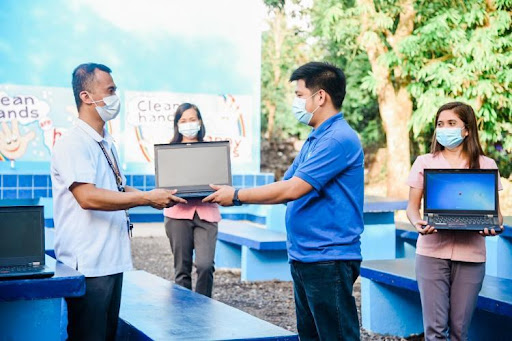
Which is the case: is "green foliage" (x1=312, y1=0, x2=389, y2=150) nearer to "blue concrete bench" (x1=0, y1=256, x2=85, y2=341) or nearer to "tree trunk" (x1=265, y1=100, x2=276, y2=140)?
"tree trunk" (x1=265, y1=100, x2=276, y2=140)

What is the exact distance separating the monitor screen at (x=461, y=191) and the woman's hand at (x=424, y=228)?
184 millimetres

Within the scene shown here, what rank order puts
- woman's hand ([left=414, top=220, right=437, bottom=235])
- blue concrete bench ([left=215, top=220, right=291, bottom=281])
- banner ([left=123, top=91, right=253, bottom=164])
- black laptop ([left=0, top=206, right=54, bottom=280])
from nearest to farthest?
black laptop ([left=0, top=206, right=54, bottom=280]) < woman's hand ([left=414, top=220, right=437, bottom=235]) < blue concrete bench ([left=215, top=220, right=291, bottom=281]) < banner ([left=123, top=91, right=253, bottom=164])

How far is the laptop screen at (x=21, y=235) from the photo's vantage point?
3.09 m

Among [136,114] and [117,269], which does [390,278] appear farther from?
[136,114]

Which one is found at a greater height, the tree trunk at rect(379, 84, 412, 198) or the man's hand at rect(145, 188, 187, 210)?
the tree trunk at rect(379, 84, 412, 198)

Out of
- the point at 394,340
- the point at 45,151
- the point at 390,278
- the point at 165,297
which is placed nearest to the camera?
the point at 165,297

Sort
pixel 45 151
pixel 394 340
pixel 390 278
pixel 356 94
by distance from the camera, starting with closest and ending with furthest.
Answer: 1. pixel 390 278
2. pixel 394 340
3. pixel 45 151
4. pixel 356 94

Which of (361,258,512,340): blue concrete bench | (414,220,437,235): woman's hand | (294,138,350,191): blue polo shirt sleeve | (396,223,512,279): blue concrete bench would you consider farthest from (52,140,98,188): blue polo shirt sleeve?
(396,223,512,279): blue concrete bench

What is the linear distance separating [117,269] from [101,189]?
0.36 meters

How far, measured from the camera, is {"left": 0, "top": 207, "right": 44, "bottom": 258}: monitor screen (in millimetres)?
3094

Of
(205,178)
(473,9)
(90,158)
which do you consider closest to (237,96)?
(473,9)

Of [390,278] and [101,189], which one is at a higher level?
[101,189]

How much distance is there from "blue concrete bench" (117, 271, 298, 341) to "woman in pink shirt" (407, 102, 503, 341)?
0.80 meters

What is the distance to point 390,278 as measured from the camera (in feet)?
17.5
